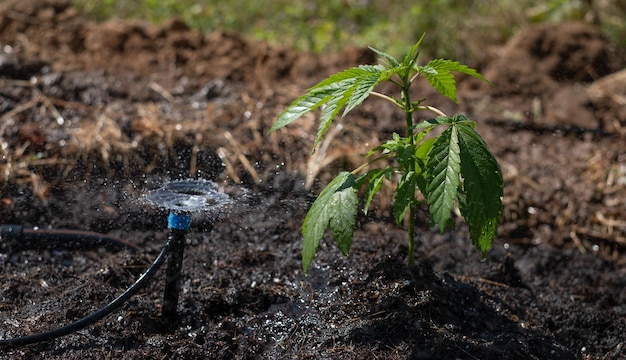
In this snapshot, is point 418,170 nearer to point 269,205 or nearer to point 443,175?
point 443,175

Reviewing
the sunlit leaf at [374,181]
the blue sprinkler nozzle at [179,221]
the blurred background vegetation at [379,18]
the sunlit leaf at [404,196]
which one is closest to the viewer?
the sunlit leaf at [404,196]

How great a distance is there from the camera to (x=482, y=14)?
6.14 metres

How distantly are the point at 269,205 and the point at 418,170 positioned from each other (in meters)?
1.37

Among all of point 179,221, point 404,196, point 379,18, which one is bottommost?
point 179,221

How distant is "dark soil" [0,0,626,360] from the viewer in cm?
246

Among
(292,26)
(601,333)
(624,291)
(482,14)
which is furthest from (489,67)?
(601,333)

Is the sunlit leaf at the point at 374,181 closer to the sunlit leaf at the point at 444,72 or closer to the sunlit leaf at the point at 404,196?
the sunlit leaf at the point at 404,196

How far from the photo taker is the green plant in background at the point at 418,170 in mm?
2068

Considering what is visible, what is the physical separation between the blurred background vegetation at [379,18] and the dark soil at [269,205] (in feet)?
1.53

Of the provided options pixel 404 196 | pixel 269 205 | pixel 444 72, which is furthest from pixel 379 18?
pixel 404 196

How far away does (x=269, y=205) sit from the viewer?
3.53 metres

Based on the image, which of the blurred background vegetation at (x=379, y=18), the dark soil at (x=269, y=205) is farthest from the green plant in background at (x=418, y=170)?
the blurred background vegetation at (x=379, y=18)

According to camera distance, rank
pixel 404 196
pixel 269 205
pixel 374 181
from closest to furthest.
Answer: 1. pixel 404 196
2. pixel 374 181
3. pixel 269 205

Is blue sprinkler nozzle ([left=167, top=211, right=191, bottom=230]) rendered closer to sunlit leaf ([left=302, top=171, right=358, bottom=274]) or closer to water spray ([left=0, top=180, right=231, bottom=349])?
water spray ([left=0, top=180, right=231, bottom=349])
